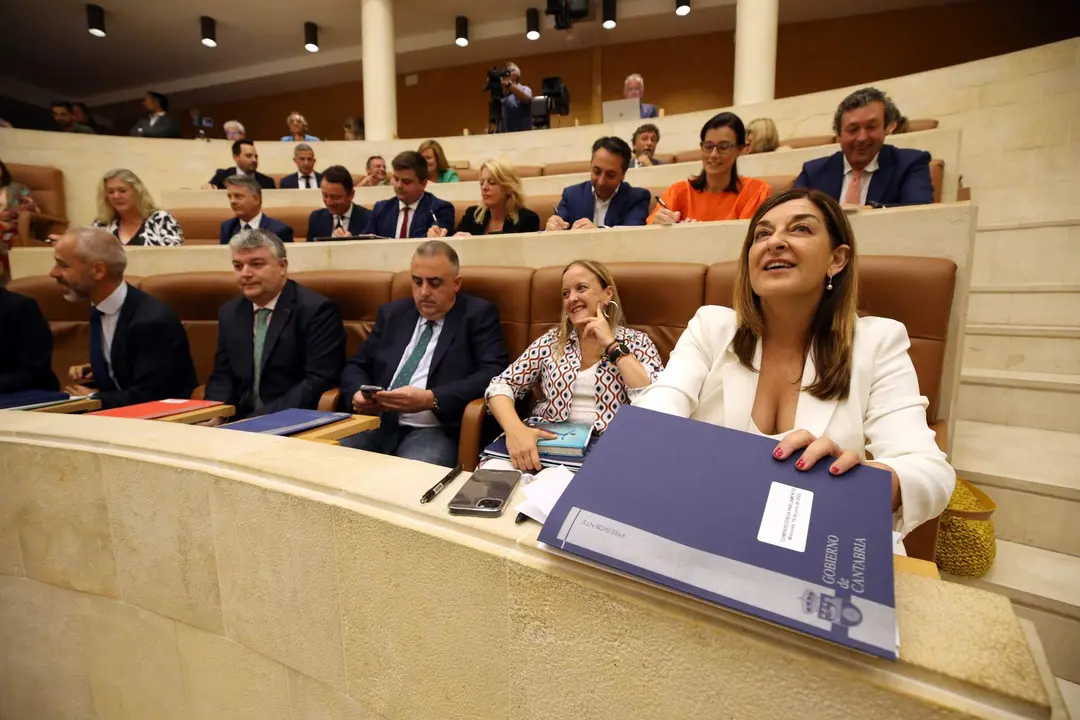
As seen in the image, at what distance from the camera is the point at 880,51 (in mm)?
7191

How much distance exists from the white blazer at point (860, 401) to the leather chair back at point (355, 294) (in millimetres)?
1520

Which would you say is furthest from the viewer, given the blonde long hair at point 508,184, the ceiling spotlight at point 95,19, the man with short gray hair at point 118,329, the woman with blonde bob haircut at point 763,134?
the ceiling spotlight at point 95,19

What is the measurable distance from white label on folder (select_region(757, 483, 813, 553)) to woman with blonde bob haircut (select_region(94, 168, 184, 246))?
11.2 ft

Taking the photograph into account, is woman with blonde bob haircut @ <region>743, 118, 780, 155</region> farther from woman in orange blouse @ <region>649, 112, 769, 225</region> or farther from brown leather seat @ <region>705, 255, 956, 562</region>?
brown leather seat @ <region>705, 255, 956, 562</region>

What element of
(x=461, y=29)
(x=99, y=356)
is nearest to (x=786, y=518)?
(x=99, y=356)

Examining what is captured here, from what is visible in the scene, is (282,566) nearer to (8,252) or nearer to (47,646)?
(47,646)

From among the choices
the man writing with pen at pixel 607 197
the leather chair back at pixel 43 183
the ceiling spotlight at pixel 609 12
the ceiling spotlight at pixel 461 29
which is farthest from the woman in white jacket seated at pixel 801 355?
the ceiling spotlight at pixel 461 29

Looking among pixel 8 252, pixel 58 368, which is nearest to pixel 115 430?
pixel 58 368

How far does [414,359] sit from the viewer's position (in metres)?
1.94

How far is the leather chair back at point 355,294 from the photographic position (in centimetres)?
221

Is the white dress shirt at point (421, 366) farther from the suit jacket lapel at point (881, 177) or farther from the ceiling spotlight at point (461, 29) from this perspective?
the ceiling spotlight at point (461, 29)

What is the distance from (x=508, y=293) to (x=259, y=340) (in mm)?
1022

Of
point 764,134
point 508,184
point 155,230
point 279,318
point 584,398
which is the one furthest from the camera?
point 764,134

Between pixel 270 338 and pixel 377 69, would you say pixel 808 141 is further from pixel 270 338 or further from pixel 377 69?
pixel 377 69
